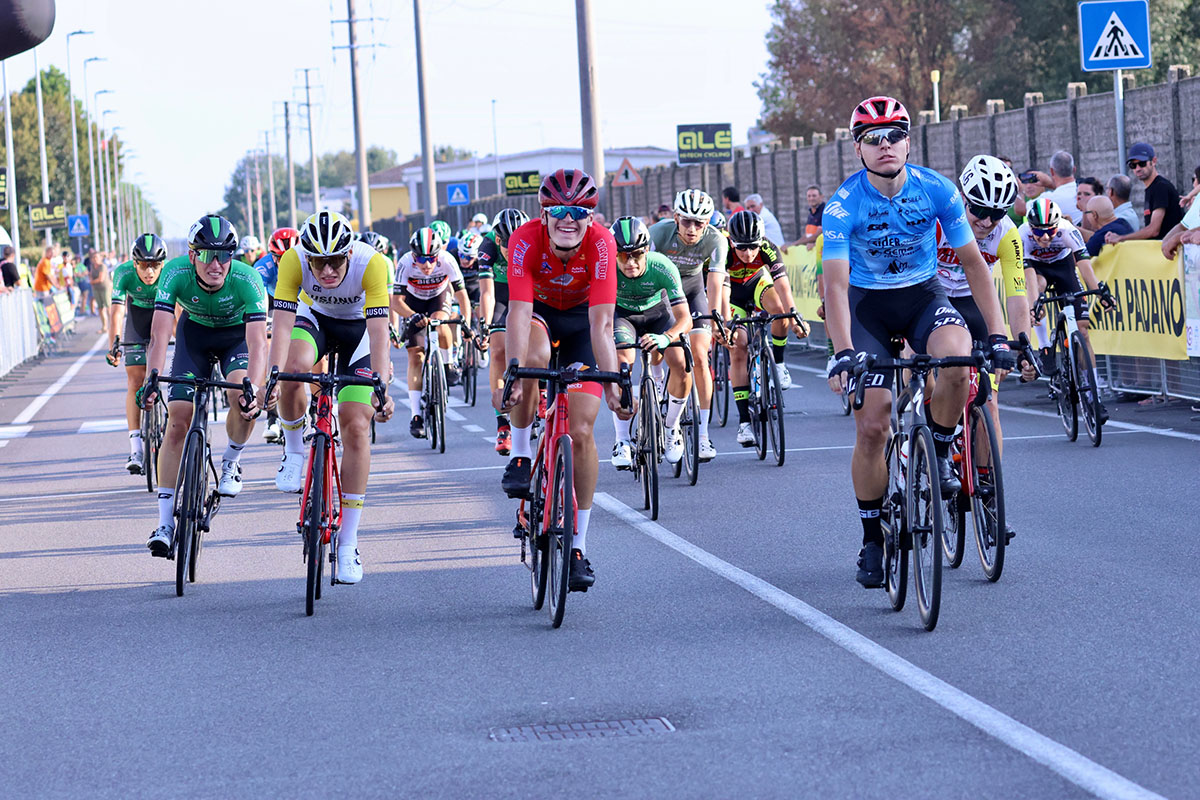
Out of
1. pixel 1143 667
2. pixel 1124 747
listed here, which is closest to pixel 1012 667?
pixel 1143 667

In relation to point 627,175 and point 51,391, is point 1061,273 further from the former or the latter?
point 627,175

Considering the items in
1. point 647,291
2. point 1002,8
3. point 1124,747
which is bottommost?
point 1124,747

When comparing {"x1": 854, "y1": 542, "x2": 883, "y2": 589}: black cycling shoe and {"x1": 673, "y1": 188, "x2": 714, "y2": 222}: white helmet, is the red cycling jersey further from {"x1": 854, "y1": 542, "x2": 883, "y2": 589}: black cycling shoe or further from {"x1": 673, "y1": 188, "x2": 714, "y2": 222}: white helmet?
{"x1": 673, "y1": 188, "x2": 714, "y2": 222}: white helmet

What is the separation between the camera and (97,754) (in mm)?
5648

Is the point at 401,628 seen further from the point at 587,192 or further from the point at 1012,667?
the point at 1012,667

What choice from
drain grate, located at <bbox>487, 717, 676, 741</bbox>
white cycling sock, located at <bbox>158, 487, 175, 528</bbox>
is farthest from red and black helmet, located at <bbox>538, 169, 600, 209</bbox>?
drain grate, located at <bbox>487, 717, 676, 741</bbox>

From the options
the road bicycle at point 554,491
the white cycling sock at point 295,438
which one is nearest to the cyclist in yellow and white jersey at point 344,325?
the road bicycle at point 554,491

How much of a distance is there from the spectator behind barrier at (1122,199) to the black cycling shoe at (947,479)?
9091 mm

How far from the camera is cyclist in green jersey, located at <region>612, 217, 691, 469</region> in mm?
10898

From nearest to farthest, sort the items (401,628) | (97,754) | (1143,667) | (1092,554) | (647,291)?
(97,754), (1143,667), (401,628), (1092,554), (647,291)

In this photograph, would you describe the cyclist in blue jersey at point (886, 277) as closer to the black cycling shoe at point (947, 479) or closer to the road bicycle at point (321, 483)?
the black cycling shoe at point (947, 479)

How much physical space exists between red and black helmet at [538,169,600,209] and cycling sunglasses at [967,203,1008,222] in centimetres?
213

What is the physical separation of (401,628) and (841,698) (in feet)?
7.44

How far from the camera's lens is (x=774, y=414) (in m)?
12.9
